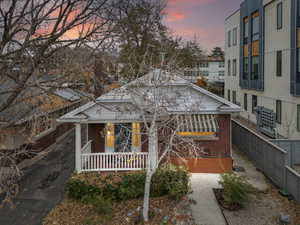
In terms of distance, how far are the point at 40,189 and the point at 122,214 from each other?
19.2 feet

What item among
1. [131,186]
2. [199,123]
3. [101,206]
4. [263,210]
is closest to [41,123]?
[101,206]

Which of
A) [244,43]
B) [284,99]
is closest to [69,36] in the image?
[284,99]

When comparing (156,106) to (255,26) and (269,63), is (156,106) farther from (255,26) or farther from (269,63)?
(255,26)

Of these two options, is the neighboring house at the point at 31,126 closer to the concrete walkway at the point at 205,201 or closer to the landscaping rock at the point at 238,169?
the concrete walkway at the point at 205,201

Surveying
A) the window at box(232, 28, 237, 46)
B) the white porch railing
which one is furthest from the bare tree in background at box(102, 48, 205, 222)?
Answer: the window at box(232, 28, 237, 46)

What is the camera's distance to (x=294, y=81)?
20.1 meters

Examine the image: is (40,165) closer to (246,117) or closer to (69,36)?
(69,36)

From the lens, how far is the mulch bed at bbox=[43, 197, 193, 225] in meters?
10.5

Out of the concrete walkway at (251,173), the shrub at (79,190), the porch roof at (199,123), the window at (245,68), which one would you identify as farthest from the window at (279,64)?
the shrub at (79,190)

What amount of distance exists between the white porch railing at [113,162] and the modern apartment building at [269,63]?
11.1 m

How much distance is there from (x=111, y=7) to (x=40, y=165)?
40.2 ft

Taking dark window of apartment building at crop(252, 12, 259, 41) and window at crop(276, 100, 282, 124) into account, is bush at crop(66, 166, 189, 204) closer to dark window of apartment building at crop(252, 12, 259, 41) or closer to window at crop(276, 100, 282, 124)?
window at crop(276, 100, 282, 124)

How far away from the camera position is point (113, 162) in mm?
14266

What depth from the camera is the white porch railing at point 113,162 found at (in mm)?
14150
